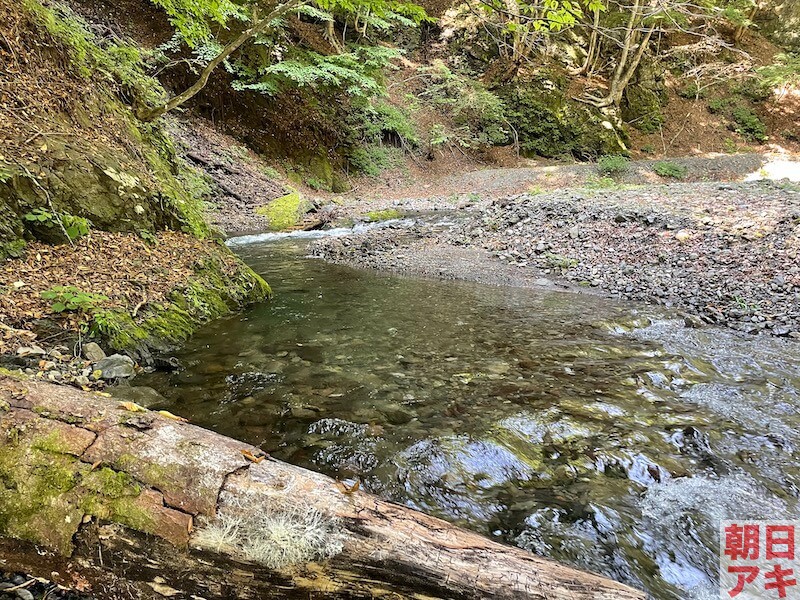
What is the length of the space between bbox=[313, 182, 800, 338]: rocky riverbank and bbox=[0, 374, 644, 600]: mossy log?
18.1 ft

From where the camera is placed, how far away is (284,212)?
13109 millimetres

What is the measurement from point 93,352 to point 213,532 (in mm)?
2873

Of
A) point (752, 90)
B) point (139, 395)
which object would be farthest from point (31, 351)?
point (752, 90)

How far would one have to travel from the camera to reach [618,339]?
200 inches

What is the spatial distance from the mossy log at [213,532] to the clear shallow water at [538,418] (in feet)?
3.59

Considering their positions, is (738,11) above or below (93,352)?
above

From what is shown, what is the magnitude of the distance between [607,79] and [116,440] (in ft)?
103

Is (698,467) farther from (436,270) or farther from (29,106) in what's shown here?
(29,106)

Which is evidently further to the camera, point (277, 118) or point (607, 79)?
point (607, 79)

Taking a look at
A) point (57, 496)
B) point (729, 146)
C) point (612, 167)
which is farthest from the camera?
point (729, 146)

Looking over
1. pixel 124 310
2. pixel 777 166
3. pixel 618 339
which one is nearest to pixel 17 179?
pixel 124 310

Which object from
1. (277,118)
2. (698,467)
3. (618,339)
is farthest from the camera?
(277,118)

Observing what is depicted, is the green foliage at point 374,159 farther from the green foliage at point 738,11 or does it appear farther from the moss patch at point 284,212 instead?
the green foliage at point 738,11

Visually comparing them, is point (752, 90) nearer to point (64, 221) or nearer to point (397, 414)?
point (397, 414)
